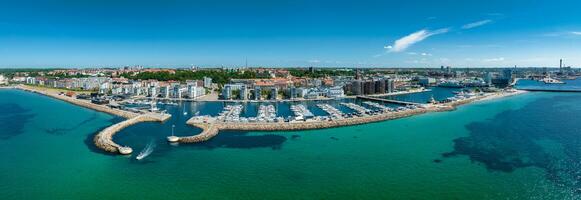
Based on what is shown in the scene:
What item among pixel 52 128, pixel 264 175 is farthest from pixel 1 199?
pixel 52 128

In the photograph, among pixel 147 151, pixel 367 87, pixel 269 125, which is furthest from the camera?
pixel 367 87

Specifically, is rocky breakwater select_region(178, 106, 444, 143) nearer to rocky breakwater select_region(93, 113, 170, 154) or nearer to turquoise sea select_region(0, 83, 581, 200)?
turquoise sea select_region(0, 83, 581, 200)

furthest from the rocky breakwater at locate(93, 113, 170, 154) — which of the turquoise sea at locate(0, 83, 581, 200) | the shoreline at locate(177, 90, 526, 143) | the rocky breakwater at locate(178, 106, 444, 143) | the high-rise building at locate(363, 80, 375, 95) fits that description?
the high-rise building at locate(363, 80, 375, 95)

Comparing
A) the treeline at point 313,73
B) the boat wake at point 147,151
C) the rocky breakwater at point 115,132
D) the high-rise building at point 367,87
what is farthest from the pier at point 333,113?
the treeline at point 313,73

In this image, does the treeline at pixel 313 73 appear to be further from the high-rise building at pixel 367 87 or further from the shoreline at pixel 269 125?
the shoreline at pixel 269 125

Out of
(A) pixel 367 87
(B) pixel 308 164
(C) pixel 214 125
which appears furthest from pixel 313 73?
(B) pixel 308 164

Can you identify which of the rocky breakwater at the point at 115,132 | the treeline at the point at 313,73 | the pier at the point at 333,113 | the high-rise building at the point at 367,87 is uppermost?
the treeline at the point at 313,73

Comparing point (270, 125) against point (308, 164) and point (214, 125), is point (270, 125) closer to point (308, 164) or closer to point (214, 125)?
point (214, 125)
